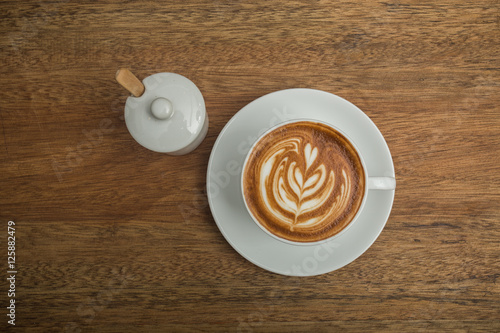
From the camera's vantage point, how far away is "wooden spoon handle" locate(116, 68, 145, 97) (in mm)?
872

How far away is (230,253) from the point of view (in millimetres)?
1188

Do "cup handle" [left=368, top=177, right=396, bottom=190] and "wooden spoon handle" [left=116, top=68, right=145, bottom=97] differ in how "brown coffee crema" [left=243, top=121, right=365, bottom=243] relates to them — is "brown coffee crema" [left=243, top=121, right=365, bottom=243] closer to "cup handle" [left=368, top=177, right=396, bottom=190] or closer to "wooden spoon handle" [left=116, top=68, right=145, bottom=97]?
"cup handle" [left=368, top=177, right=396, bottom=190]

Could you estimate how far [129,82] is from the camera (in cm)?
92

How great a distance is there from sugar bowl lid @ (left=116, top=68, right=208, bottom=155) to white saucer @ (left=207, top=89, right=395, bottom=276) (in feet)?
0.41

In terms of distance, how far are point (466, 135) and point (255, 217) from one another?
0.81 metres

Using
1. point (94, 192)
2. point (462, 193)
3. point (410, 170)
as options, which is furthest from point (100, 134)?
point (462, 193)

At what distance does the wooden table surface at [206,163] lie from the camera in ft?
3.92

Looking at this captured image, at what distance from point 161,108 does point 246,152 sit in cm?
30

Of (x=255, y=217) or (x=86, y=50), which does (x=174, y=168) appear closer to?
(x=255, y=217)

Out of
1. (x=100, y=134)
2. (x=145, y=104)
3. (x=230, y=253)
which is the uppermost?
(x=145, y=104)

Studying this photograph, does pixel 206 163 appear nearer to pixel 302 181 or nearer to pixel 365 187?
pixel 302 181

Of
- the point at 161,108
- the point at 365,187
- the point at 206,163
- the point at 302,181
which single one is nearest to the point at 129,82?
the point at 161,108

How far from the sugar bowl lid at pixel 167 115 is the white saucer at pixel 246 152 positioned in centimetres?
12

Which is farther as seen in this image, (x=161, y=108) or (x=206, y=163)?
(x=206, y=163)
